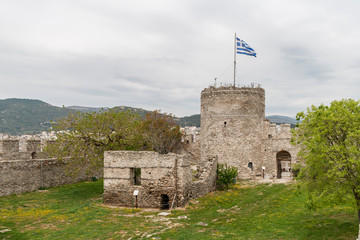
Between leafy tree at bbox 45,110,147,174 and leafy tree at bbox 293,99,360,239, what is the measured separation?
15.3m

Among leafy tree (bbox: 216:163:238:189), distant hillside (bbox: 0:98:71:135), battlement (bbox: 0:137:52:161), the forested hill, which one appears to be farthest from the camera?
distant hillside (bbox: 0:98:71:135)

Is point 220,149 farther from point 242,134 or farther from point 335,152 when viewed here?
point 335,152

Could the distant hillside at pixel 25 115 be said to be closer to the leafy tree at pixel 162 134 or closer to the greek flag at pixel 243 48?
the leafy tree at pixel 162 134

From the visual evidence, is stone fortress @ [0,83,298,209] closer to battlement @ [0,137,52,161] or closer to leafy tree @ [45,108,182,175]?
battlement @ [0,137,52,161]

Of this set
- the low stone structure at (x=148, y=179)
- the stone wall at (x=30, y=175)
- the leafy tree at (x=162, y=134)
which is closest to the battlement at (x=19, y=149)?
the stone wall at (x=30, y=175)

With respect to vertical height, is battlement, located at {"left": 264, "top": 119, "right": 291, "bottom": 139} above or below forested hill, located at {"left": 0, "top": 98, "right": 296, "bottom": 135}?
below

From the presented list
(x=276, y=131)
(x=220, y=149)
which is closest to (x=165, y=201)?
(x=220, y=149)

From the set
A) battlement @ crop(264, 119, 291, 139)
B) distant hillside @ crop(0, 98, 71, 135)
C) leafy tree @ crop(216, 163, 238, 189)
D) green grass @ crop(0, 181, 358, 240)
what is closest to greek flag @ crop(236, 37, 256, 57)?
battlement @ crop(264, 119, 291, 139)

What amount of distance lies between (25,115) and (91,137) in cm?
14886

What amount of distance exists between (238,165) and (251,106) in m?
6.13

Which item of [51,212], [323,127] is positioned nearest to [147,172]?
[51,212]

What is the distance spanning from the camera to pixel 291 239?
12.7 meters

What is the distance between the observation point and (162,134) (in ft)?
125

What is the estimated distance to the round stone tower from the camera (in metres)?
30.8
